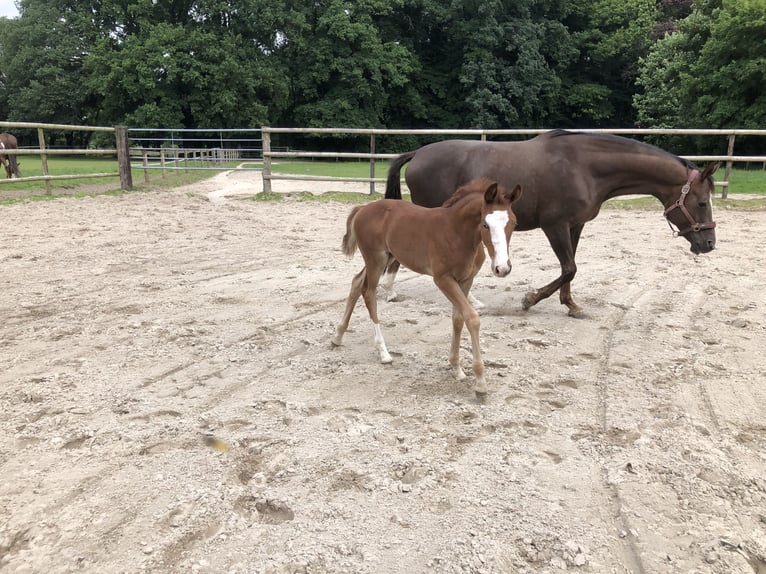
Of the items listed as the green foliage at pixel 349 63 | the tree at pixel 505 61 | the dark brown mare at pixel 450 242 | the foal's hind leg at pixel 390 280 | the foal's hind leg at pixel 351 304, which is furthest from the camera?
the tree at pixel 505 61

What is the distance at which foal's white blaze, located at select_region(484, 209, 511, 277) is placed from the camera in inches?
113

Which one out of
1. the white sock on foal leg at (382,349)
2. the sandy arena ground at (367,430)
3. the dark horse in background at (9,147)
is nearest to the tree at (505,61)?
the dark horse in background at (9,147)

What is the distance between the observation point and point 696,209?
4.84 metres

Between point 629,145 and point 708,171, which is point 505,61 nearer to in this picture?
point 629,145

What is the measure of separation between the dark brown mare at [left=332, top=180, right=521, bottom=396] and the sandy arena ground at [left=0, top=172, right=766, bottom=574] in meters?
0.38

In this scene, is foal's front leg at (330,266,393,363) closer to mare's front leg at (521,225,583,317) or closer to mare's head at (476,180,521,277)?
mare's head at (476,180,521,277)

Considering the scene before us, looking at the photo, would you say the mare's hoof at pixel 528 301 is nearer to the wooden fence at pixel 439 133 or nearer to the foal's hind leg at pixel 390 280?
the foal's hind leg at pixel 390 280

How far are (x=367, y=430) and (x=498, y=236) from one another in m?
1.27

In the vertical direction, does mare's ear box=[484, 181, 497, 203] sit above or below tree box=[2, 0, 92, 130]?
below

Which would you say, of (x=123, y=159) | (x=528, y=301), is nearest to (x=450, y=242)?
(x=528, y=301)

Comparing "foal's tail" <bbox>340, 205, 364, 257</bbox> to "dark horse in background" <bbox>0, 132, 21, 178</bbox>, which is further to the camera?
"dark horse in background" <bbox>0, 132, 21, 178</bbox>

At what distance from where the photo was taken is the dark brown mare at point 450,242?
299 cm

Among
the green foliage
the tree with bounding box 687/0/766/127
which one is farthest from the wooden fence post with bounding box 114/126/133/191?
the tree with bounding box 687/0/766/127

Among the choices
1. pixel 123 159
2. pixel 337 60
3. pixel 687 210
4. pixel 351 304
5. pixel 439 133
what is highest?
pixel 337 60
